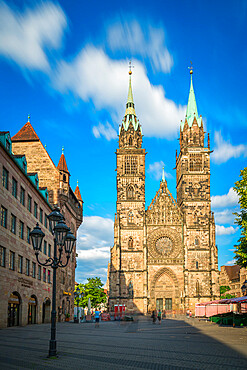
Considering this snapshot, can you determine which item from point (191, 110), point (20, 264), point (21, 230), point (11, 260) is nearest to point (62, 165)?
point (21, 230)

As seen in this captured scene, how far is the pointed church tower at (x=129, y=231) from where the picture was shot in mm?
71000

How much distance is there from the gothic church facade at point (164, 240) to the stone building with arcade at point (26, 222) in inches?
766

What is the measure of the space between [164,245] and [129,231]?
22.8 feet

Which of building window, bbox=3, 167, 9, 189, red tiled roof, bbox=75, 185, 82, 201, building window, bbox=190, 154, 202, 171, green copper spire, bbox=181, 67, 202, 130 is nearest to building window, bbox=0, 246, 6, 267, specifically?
building window, bbox=3, 167, 9, 189

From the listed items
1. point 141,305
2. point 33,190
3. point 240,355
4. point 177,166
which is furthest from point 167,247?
point 240,355

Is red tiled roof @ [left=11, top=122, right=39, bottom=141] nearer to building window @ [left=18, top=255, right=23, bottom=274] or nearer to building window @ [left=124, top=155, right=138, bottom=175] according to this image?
building window @ [left=18, top=255, right=23, bottom=274]

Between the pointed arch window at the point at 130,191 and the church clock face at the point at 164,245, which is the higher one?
the pointed arch window at the point at 130,191

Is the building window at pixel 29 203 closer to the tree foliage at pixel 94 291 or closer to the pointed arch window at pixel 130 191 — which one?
the pointed arch window at pixel 130 191

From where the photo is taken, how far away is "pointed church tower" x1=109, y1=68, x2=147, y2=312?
71000mm

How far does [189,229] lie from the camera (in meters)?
73.8

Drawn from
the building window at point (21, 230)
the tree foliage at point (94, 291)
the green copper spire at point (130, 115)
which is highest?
the green copper spire at point (130, 115)

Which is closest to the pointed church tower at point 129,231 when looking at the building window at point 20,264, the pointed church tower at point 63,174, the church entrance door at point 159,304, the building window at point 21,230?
the church entrance door at point 159,304

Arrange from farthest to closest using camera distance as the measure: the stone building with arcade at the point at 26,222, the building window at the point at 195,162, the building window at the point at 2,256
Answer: the building window at the point at 195,162 → the stone building with arcade at the point at 26,222 → the building window at the point at 2,256

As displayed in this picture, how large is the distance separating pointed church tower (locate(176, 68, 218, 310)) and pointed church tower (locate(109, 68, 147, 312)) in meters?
7.66
